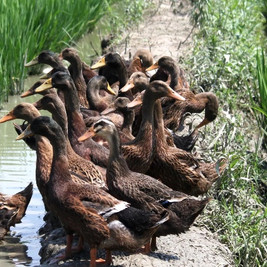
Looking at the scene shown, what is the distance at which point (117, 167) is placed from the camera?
6.36m

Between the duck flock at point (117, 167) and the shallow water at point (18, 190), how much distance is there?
18 centimetres

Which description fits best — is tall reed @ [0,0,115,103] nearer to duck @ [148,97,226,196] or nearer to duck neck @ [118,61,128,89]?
duck neck @ [118,61,128,89]

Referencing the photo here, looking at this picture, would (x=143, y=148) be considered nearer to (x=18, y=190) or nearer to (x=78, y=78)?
(x=18, y=190)

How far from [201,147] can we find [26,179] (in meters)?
1.80

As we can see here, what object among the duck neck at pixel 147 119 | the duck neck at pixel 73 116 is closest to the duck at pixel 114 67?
the duck neck at pixel 73 116

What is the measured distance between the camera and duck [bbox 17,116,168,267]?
235 inches

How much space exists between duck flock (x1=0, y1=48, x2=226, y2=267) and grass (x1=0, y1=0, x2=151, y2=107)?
1.96 metres

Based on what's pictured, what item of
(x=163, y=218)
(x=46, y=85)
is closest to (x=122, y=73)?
(x=46, y=85)

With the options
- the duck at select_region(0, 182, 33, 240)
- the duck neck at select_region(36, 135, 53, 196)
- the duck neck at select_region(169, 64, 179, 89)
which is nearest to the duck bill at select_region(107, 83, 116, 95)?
the duck neck at select_region(169, 64, 179, 89)

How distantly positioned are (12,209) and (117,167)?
4.94 ft

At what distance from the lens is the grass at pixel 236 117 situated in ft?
23.8

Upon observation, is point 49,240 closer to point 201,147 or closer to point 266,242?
point 266,242

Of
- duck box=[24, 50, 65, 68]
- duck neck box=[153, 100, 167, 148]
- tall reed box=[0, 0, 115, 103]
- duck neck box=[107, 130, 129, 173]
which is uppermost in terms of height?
tall reed box=[0, 0, 115, 103]

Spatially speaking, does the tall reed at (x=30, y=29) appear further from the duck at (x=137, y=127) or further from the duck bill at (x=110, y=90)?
the duck at (x=137, y=127)
